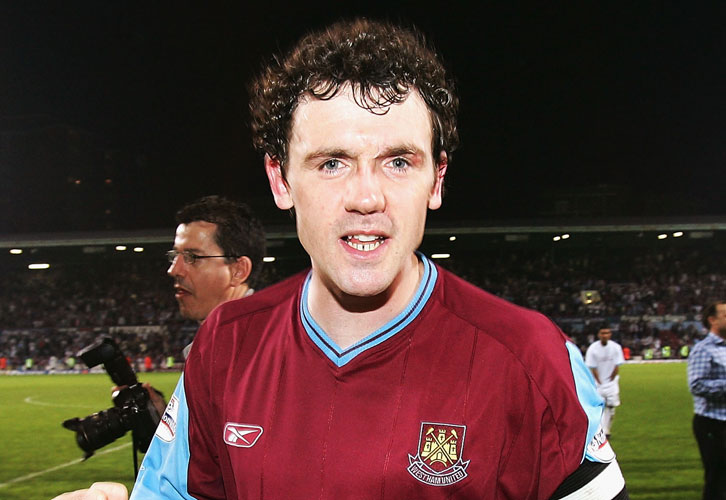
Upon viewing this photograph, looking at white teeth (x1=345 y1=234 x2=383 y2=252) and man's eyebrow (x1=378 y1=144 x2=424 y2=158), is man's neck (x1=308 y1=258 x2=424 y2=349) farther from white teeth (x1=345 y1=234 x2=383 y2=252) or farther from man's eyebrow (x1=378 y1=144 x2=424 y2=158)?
man's eyebrow (x1=378 y1=144 x2=424 y2=158)

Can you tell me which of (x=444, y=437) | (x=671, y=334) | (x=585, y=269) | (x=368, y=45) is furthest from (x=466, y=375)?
(x=585, y=269)

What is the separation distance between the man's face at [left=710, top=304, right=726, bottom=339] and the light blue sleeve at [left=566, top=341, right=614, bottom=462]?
477 cm

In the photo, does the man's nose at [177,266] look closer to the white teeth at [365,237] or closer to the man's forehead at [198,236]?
the man's forehead at [198,236]

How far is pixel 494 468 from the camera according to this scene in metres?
1.31

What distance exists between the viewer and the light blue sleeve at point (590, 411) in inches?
50.9

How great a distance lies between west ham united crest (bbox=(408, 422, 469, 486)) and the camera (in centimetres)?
130

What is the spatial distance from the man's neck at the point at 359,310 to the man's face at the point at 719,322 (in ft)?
16.0

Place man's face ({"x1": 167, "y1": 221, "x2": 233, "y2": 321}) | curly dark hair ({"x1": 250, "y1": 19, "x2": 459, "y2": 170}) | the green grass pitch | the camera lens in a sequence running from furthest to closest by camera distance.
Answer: the green grass pitch
man's face ({"x1": 167, "y1": 221, "x2": 233, "y2": 321})
the camera lens
curly dark hair ({"x1": 250, "y1": 19, "x2": 459, "y2": 170})

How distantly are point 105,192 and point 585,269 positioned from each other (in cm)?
2446

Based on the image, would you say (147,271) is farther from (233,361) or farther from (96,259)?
(233,361)

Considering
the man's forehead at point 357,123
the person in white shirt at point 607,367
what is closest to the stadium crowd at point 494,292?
the person in white shirt at point 607,367

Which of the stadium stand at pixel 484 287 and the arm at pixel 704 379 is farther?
the stadium stand at pixel 484 287

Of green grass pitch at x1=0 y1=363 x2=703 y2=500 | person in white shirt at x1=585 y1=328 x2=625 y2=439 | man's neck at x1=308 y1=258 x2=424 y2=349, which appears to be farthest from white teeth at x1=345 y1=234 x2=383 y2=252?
person in white shirt at x1=585 y1=328 x2=625 y2=439

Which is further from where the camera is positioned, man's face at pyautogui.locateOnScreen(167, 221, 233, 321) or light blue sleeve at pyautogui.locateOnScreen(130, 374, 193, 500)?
man's face at pyautogui.locateOnScreen(167, 221, 233, 321)
